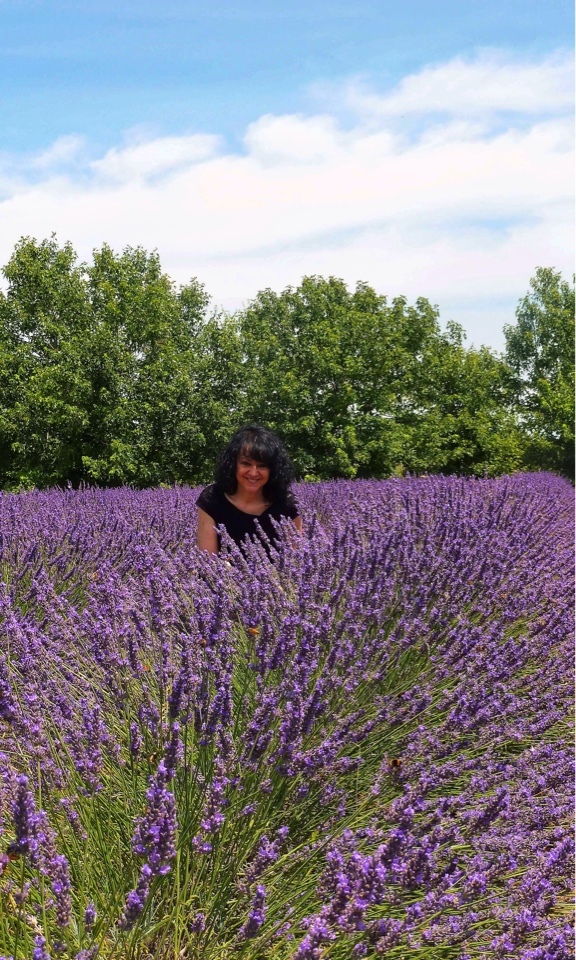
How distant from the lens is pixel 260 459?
442 cm

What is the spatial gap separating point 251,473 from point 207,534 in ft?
1.31

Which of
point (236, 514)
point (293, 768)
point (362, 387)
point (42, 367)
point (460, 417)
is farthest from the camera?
point (460, 417)

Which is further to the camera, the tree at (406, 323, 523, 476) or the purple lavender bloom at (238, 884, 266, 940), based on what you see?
the tree at (406, 323, 523, 476)

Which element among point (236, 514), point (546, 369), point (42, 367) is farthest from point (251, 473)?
point (546, 369)

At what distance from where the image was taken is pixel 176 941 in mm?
1562

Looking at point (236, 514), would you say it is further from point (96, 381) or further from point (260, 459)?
point (96, 381)

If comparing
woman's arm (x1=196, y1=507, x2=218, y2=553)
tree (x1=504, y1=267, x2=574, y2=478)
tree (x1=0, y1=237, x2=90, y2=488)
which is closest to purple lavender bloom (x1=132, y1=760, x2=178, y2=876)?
woman's arm (x1=196, y1=507, x2=218, y2=553)

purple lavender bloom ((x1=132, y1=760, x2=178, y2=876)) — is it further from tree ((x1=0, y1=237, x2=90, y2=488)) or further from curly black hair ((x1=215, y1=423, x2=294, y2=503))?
tree ((x1=0, y1=237, x2=90, y2=488))

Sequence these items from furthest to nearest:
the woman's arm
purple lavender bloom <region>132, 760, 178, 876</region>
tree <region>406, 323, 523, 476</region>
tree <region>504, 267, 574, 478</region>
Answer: tree <region>504, 267, 574, 478</region>
tree <region>406, 323, 523, 476</region>
the woman's arm
purple lavender bloom <region>132, 760, 178, 876</region>

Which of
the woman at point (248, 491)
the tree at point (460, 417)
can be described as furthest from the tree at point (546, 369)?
the woman at point (248, 491)

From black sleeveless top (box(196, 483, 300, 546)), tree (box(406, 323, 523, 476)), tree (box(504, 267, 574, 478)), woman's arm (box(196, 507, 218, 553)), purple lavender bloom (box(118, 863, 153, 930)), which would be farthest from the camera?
tree (box(504, 267, 574, 478))

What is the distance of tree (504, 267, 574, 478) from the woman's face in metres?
26.4

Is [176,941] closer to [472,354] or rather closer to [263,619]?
[263,619]

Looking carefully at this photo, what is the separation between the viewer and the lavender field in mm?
1558
